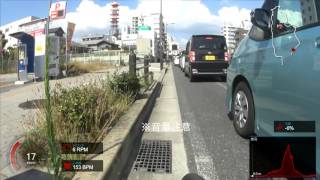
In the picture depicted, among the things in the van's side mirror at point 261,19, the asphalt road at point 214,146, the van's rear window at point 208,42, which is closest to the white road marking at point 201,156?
the asphalt road at point 214,146

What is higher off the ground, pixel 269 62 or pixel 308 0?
pixel 308 0

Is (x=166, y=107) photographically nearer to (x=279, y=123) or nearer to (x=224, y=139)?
(x=224, y=139)

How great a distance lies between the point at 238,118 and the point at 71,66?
72.8 feet

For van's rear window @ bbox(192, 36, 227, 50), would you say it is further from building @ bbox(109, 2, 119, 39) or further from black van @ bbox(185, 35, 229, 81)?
building @ bbox(109, 2, 119, 39)

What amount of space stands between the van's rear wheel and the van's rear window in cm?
1197

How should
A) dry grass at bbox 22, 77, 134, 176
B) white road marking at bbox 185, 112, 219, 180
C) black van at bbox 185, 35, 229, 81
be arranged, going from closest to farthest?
white road marking at bbox 185, 112, 219, 180
dry grass at bbox 22, 77, 134, 176
black van at bbox 185, 35, 229, 81

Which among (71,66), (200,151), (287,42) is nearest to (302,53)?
(287,42)

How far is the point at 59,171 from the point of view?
144 inches

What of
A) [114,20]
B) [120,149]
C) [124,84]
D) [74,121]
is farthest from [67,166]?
[114,20]

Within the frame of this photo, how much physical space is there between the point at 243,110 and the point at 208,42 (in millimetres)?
12811

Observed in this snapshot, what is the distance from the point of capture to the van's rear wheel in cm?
555

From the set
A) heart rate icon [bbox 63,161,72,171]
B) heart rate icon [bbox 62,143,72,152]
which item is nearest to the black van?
heart rate icon [bbox 62,143,72,152]

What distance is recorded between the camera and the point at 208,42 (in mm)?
18375

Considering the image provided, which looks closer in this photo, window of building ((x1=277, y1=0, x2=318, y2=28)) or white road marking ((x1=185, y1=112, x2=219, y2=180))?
window of building ((x1=277, y1=0, x2=318, y2=28))
